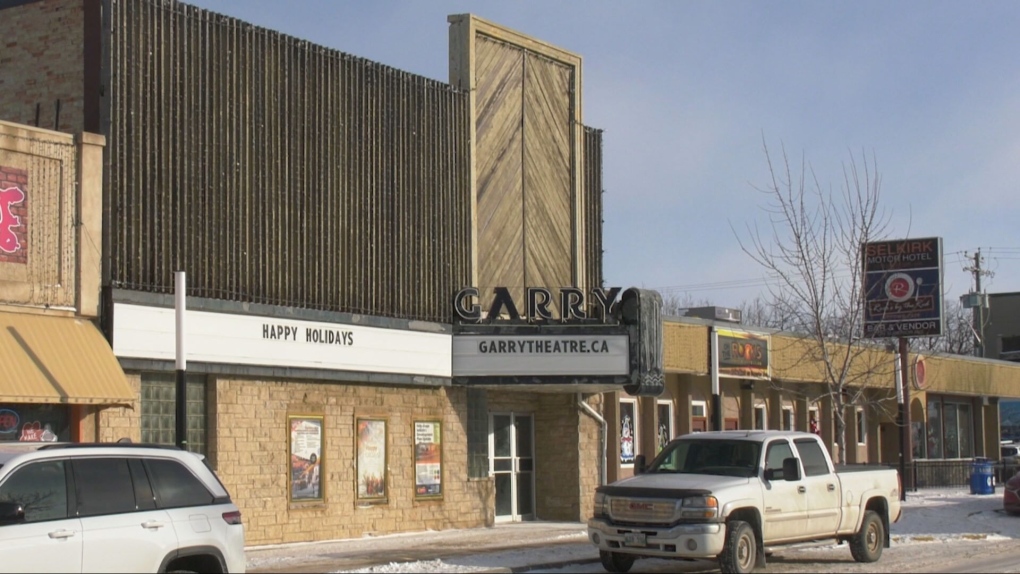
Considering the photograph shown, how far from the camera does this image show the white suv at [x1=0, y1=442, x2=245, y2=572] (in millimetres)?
10062

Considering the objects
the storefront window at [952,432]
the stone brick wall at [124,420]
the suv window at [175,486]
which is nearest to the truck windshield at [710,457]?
the stone brick wall at [124,420]

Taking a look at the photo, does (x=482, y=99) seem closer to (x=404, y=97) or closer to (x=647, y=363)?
(x=404, y=97)

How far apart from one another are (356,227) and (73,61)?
5.62 meters

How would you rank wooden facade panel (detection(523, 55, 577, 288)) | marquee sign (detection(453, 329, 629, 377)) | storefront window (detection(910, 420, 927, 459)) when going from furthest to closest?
storefront window (detection(910, 420, 927, 459)) < wooden facade panel (detection(523, 55, 577, 288)) < marquee sign (detection(453, 329, 629, 377))

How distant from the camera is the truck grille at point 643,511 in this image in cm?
1568

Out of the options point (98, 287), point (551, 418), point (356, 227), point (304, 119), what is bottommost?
point (551, 418)

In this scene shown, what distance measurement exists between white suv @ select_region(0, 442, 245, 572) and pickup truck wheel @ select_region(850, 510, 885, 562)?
10.0 metres

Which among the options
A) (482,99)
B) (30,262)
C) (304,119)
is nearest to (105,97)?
(30,262)

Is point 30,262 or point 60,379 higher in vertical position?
point 30,262

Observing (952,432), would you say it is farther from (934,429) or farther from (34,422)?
(34,422)

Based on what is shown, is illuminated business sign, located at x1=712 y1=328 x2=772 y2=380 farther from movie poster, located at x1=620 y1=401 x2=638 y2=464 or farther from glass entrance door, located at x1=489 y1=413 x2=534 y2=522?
glass entrance door, located at x1=489 y1=413 x2=534 y2=522

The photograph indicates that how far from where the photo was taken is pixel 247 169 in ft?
66.9

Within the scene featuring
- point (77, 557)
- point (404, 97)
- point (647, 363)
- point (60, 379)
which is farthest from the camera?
point (647, 363)

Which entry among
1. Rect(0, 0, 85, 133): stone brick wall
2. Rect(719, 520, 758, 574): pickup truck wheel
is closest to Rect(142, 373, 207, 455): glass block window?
Rect(0, 0, 85, 133): stone brick wall
